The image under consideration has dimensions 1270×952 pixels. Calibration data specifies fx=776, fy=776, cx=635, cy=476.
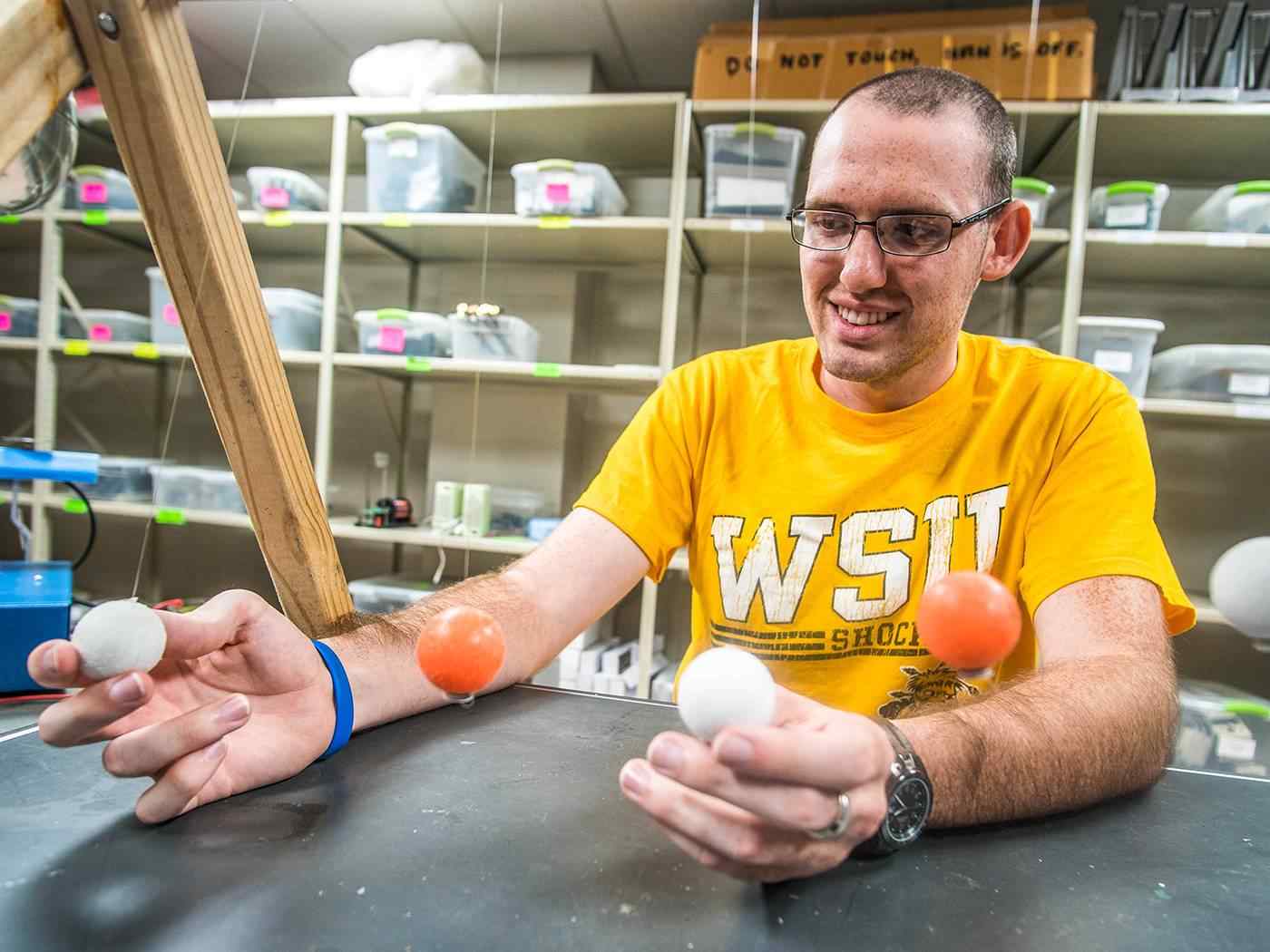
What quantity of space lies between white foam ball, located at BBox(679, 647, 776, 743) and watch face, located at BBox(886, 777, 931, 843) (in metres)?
0.17

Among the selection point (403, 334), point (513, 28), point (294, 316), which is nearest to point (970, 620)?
point (403, 334)

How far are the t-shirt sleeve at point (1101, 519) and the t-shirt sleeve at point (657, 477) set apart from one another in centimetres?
44

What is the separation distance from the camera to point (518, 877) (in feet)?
1.56

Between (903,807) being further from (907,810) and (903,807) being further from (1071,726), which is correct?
(1071,726)

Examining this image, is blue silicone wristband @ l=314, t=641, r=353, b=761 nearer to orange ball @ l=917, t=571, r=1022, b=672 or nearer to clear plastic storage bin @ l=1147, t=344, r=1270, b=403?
orange ball @ l=917, t=571, r=1022, b=672

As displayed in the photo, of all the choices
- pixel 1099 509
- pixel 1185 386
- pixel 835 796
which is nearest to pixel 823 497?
pixel 1099 509

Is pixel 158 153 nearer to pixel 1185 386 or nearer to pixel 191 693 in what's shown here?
pixel 191 693

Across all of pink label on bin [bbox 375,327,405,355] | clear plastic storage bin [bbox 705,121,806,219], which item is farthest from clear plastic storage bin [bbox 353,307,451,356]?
clear plastic storage bin [bbox 705,121,806,219]

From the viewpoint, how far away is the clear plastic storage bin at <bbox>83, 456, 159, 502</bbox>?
252 cm

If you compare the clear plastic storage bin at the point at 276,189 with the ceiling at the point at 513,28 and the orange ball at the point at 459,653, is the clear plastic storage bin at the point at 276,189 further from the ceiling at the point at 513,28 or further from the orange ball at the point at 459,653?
the orange ball at the point at 459,653

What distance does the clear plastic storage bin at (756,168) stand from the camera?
208 centimetres

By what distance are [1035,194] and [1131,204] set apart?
23 centimetres

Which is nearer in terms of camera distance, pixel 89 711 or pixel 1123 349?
pixel 89 711

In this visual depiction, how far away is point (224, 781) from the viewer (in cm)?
57
